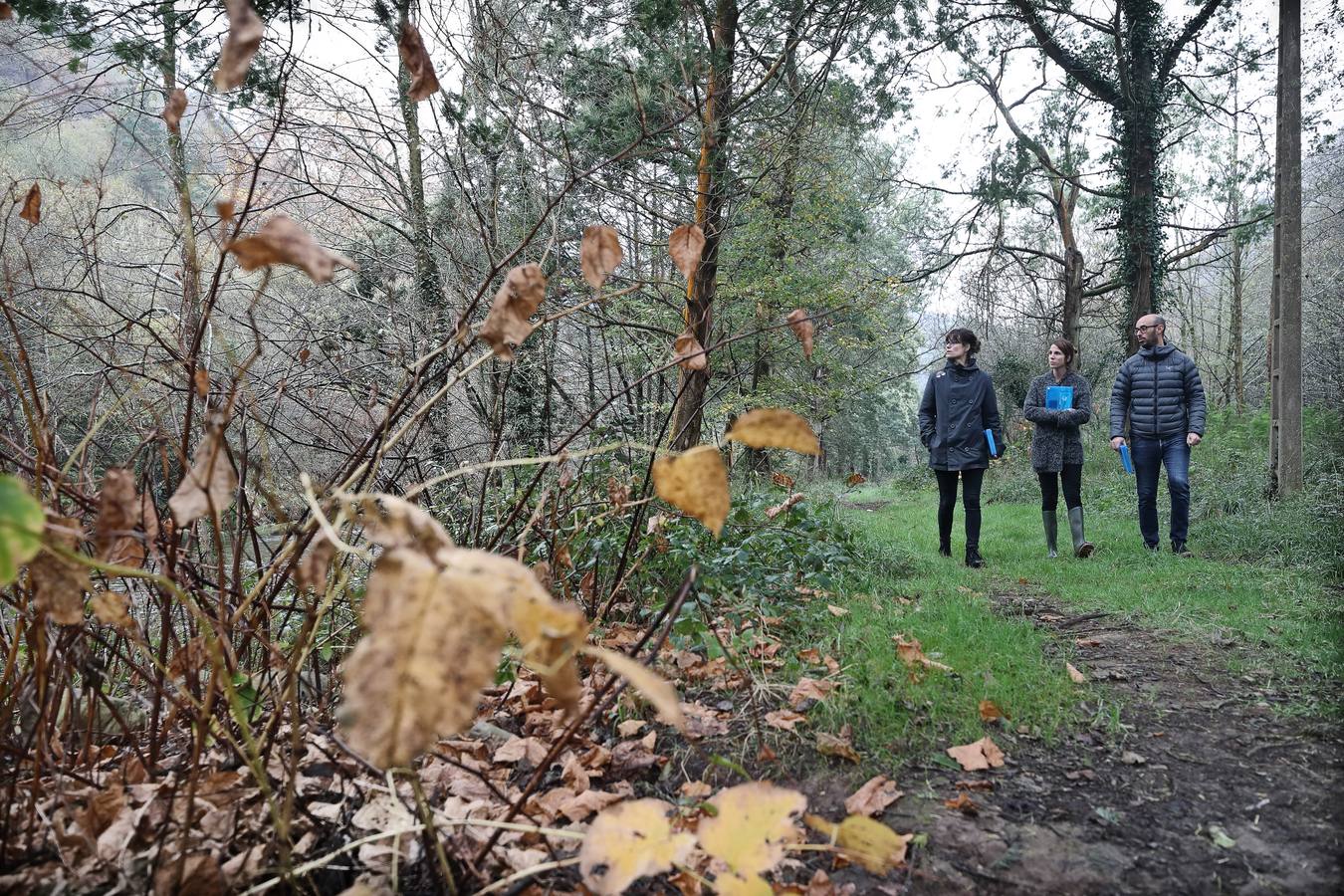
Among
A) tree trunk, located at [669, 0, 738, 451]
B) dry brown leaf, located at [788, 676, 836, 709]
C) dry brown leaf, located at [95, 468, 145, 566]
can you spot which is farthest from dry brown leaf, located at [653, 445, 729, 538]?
tree trunk, located at [669, 0, 738, 451]

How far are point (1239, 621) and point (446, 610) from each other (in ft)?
14.3

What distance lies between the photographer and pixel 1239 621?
354 cm

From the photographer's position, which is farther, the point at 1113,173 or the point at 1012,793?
the point at 1113,173

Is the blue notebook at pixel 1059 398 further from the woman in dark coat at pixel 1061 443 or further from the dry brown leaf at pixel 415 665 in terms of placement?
the dry brown leaf at pixel 415 665

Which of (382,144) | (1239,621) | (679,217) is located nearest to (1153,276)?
(679,217)

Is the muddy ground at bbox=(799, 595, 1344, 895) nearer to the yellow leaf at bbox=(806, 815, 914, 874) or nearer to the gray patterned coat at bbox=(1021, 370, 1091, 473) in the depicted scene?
the yellow leaf at bbox=(806, 815, 914, 874)

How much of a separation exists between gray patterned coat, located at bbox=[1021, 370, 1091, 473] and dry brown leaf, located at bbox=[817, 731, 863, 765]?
471 centimetres

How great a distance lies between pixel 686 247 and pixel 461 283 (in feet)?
14.8

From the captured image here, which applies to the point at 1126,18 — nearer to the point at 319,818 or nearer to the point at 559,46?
the point at 559,46

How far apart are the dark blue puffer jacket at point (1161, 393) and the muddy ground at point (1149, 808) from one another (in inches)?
146

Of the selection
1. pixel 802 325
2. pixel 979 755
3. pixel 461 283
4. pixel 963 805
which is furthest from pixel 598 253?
pixel 461 283

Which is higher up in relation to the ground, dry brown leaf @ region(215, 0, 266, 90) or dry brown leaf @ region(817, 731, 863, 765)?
dry brown leaf @ region(215, 0, 266, 90)

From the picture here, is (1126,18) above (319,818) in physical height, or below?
above

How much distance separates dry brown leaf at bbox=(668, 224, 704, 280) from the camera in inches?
60.3
